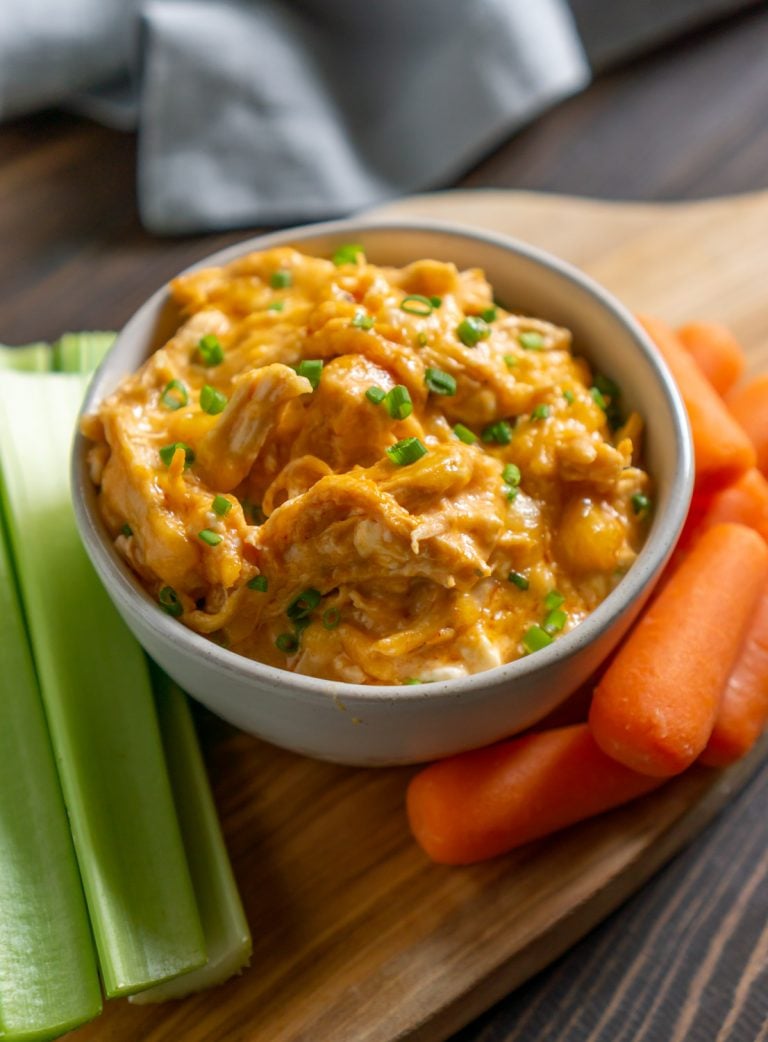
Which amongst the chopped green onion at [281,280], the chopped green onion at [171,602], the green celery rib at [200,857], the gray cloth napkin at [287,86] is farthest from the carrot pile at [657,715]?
the gray cloth napkin at [287,86]

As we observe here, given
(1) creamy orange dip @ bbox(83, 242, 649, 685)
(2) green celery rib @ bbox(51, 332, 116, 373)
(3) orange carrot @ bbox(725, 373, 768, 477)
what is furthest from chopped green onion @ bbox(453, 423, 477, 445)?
(2) green celery rib @ bbox(51, 332, 116, 373)

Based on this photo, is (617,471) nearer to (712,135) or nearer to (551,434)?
(551,434)

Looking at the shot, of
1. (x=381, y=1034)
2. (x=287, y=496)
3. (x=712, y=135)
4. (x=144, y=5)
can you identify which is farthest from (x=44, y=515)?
(x=712, y=135)

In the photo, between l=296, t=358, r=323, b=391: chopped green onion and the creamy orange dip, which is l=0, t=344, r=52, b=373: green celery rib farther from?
l=296, t=358, r=323, b=391: chopped green onion

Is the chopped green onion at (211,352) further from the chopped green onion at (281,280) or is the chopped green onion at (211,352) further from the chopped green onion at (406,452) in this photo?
the chopped green onion at (406,452)

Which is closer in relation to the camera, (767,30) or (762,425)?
(762,425)

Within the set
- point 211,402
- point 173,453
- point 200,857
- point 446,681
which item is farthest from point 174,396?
point 200,857
